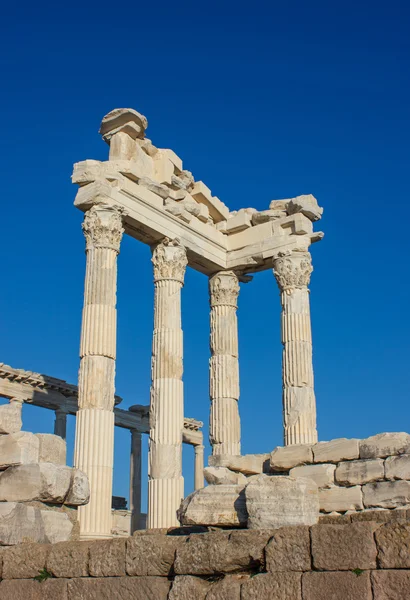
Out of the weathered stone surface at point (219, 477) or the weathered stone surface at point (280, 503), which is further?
the weathered stone surface at point (219, 477)

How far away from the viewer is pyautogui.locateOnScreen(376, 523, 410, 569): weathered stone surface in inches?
290

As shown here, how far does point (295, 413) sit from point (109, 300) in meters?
7.05

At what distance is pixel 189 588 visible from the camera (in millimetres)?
8656

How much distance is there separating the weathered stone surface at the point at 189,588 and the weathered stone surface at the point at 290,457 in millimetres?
7324

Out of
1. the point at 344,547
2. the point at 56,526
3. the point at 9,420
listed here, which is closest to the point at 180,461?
the point at 56,526

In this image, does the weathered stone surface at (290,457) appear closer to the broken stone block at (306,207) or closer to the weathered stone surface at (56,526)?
the weathered stone surface at (56,526)

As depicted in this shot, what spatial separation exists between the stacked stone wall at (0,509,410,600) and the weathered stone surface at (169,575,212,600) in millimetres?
11

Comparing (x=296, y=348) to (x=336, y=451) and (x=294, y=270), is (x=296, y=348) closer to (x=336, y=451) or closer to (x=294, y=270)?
(x=294, y=270)

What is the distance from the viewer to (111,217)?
2253cm

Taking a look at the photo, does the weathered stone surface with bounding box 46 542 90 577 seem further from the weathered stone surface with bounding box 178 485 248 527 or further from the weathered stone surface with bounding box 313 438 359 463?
the weathered stone surface with bounding box 313 438 359 463

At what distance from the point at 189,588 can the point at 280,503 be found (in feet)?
5.06

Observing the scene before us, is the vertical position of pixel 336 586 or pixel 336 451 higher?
pixel 336 451

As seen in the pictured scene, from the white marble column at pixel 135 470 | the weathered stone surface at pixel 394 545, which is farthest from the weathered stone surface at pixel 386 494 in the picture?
the white marble column at pixel 135 470

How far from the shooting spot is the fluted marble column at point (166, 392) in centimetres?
2197
